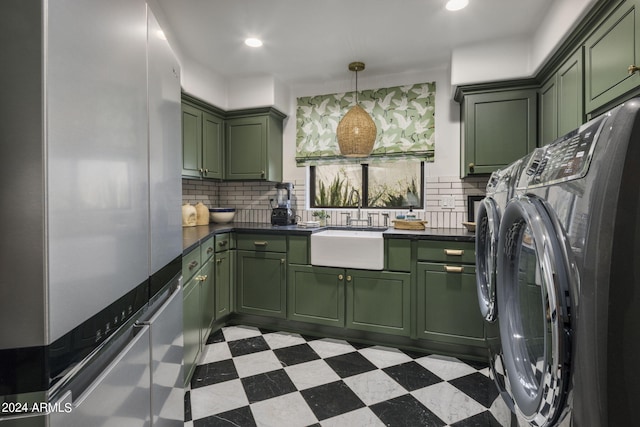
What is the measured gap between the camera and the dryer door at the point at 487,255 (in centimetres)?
125

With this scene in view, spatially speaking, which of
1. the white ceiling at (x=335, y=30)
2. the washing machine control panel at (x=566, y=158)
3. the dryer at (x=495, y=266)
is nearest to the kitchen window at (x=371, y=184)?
the white ceiling at (x=335, y=30)

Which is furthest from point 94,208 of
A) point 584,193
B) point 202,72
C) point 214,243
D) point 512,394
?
point 202,72

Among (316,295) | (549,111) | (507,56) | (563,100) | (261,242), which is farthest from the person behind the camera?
(261,242)

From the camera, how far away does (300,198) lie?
141 inches

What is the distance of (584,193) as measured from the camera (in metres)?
0.62

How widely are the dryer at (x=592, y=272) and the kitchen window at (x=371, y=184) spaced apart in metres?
2.52

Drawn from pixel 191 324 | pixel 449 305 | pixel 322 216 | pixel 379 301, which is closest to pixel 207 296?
pixel 191 324

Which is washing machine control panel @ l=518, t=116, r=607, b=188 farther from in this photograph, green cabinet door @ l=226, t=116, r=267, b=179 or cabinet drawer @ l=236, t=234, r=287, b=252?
green cabinet door @ l=226, t=116, r=267, b=179

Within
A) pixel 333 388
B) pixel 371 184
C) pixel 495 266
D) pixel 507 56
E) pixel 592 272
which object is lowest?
pixel 333 388

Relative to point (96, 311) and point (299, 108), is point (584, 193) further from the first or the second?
point (299, 108)

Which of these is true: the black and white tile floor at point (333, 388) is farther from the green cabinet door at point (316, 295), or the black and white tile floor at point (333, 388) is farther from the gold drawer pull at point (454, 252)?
the gold drawer pull at point (454, 252)

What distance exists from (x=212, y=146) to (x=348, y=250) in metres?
1.77

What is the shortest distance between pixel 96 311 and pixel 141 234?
0.28 meters

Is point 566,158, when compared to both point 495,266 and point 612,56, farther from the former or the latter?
point 612,56
